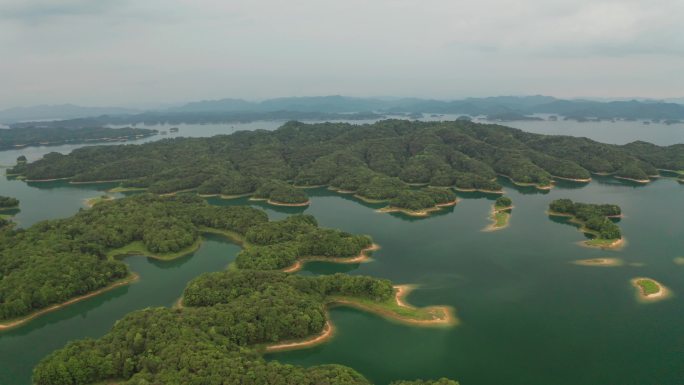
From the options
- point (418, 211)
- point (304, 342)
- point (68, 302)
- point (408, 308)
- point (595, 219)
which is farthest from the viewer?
point (418, 211)

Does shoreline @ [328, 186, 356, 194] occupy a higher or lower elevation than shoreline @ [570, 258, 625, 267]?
higher

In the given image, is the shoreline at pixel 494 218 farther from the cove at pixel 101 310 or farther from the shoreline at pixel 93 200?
the shoreline at pixel 93 200

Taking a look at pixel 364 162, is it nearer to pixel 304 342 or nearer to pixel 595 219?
pixel 595 219

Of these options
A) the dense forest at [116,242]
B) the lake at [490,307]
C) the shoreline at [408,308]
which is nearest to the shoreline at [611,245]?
the lake at [490,307]

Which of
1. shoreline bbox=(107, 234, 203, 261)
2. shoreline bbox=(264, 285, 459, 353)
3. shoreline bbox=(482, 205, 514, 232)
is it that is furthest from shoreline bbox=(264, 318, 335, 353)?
shoreline bbox=(482, 205, 514, 232)

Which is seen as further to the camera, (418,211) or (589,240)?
(418,211)

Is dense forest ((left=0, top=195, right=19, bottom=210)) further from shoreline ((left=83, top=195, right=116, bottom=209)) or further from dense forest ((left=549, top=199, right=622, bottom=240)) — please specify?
dense forest ((left=549, top=199, right=622, bottom=240))

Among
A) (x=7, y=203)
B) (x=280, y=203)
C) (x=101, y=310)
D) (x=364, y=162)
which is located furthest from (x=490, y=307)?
(x=7, y=203)
